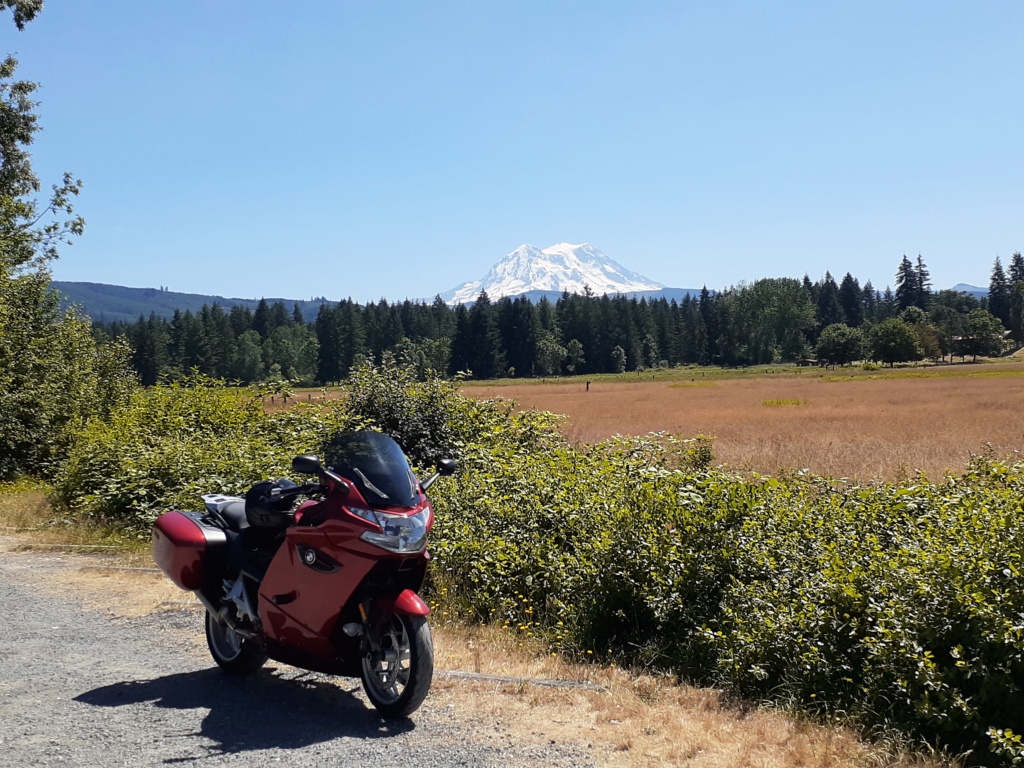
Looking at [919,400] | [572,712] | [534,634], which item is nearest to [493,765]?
[572,712]

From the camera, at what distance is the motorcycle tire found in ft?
18.1

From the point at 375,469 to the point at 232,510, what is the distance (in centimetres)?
171

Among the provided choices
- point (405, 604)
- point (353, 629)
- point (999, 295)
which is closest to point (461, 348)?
point (999, 295)

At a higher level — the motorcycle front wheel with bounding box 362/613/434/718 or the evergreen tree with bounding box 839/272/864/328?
the evergreen tree with bounding box 839/272/864/328

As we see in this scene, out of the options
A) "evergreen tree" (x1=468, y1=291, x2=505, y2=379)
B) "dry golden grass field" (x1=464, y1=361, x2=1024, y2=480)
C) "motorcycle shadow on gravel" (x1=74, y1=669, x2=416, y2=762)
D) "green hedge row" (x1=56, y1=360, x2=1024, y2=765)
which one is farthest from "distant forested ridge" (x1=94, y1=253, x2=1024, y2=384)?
"motorcycle shadow on gravel" (x1=74, y1=669, x2=416, y2=762)

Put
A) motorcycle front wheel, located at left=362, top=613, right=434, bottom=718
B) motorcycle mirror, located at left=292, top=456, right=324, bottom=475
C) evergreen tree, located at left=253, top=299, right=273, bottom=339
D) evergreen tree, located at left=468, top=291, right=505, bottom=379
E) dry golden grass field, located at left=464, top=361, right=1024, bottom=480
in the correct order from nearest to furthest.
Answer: motorcycle mirror, located at left=292, top=456, right=324, bottom=475 → motorcycle front wheel, located at left=362, top=613, right=434, bottom=718 → dry golden grass field, located at left=464, top=361, right=1024, bottom=480 → evergreen tree, located at left=468, top=291, right=505, bottom=379 → evergreen tree, located at left=253, top=299, right=273, bottom=339

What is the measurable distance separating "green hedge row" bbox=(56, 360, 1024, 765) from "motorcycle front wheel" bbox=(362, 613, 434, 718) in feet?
6.85

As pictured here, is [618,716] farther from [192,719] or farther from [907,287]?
[907,287]

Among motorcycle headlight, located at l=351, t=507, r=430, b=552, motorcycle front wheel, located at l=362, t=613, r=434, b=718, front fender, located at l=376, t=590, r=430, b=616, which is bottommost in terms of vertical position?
motorcycle front wheel, located at l=362, t=613, r=434, b=718

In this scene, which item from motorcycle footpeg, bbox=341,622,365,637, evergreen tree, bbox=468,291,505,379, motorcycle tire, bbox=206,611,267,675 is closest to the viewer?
motorcycle footpeg, bbox=341,622,365,637

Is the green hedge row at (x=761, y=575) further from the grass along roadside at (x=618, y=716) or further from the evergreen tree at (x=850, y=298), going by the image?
the evergreen tree at (x=850, y=298)

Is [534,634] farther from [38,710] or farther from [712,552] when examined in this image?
[38,710]

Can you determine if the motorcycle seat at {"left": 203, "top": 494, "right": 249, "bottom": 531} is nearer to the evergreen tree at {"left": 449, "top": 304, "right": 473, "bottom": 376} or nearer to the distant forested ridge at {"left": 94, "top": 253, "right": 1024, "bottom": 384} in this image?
the distant forested ridge at {"left": 94, "top": 253, "right": 1024, "bottom": 384}

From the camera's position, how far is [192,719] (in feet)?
15.8
